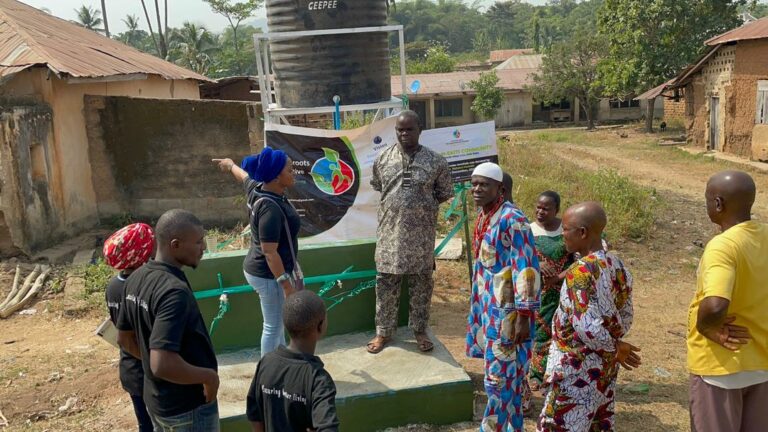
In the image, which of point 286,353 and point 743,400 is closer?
point 286,353

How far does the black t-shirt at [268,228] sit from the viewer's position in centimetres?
343

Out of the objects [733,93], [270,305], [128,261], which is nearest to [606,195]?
[270,305]

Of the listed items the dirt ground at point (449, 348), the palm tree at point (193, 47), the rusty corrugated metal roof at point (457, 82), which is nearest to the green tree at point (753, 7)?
the rusty corrugated metal roof at point (457, 82)

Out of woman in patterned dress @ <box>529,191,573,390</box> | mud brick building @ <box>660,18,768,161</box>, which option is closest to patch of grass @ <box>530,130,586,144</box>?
mud brick building @ <box>660,18,768,161</box>

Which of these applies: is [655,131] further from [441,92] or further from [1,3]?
[1,3]

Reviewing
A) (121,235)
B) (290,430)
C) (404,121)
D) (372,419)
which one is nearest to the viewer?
(290,430)

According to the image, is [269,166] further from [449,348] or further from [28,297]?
[28,297]

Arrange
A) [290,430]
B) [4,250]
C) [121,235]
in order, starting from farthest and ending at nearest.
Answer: [4,250]
[121,235]
[290,430]

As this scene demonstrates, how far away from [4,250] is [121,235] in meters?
6.53

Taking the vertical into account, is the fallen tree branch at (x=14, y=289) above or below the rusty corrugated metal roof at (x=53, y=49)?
below

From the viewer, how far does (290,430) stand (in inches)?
86.0

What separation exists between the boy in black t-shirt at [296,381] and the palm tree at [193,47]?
36.0 metres

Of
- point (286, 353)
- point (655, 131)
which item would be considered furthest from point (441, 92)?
point (286, 353)

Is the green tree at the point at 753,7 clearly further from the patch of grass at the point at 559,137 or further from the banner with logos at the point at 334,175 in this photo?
the banner with logos at the point at 334,175
